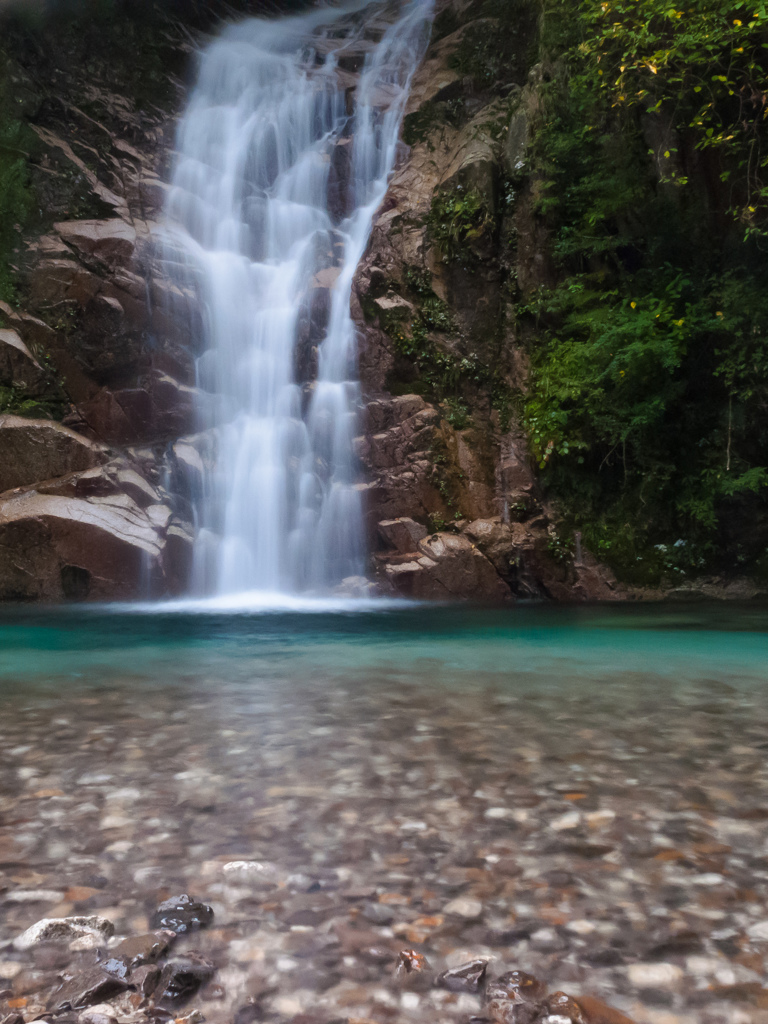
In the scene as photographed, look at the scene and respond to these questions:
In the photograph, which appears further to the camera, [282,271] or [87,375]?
[282,271]

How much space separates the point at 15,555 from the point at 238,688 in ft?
26.7

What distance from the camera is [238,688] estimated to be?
5.29 m

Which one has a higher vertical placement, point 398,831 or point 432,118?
point 432,118

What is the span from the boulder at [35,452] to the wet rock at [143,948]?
11.7m

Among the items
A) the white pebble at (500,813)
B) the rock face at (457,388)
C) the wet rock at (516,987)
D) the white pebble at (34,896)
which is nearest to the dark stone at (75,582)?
the rock face at (457,388)

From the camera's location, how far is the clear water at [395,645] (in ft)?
19.0

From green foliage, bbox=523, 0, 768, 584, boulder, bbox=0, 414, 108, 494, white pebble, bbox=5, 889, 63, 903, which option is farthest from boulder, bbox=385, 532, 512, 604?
white pebble, bbox=5, 889, 63, 903

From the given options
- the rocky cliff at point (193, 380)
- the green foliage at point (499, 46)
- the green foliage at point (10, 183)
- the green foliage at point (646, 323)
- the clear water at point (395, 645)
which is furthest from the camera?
the green foliage at point (499, 46)

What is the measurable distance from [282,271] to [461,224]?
3.83 metres

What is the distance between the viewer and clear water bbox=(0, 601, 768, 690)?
19.0 ft

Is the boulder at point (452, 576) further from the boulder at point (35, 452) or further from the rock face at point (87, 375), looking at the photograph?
the boulder at point (35, 452)

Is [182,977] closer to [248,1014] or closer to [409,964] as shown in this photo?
[248,1014]

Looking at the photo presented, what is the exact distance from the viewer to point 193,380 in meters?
13.7

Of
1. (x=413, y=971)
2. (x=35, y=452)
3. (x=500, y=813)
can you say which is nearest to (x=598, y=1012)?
(x=413, y=971)
